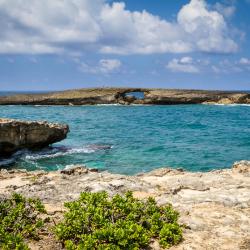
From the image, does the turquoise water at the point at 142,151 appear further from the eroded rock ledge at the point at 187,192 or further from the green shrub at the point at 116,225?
the green shrub at the point at 116,225

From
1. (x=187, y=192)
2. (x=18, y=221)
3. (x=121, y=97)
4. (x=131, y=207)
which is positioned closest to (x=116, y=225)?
(x=131, y=207)

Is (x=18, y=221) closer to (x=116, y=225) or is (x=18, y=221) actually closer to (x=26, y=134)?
(x=116, y=225)

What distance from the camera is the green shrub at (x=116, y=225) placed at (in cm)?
776

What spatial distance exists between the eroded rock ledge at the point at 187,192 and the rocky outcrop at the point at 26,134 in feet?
32.0

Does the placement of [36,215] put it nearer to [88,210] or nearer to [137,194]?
[88,210]

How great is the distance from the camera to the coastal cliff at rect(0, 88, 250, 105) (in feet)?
295

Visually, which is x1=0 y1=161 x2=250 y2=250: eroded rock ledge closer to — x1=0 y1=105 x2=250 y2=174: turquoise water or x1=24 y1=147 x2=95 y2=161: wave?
x1=0 y1=105 x2=250 y2=174: turquoise water

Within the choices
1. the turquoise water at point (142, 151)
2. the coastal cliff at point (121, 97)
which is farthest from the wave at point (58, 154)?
the coastal cliff at point (121, 97)

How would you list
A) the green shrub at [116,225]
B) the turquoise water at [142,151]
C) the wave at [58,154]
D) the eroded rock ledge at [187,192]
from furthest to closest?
the wave at [58,154] → the turquoise water at [142,151] → the eroded rock ledge at [187,192] → the green shrub at [116,225]

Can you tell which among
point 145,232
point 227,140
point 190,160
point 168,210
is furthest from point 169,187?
point 227,140

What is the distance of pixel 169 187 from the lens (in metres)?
11.8

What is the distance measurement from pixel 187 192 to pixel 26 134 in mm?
16130

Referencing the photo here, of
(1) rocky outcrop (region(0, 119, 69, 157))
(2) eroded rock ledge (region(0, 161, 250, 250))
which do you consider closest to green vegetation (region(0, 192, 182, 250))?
(2) eroded rock ledge (region(0, 161, 250, 250))

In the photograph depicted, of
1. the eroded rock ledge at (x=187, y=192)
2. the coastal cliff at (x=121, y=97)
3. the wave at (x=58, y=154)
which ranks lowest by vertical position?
the wave at (x=58, y=154)
